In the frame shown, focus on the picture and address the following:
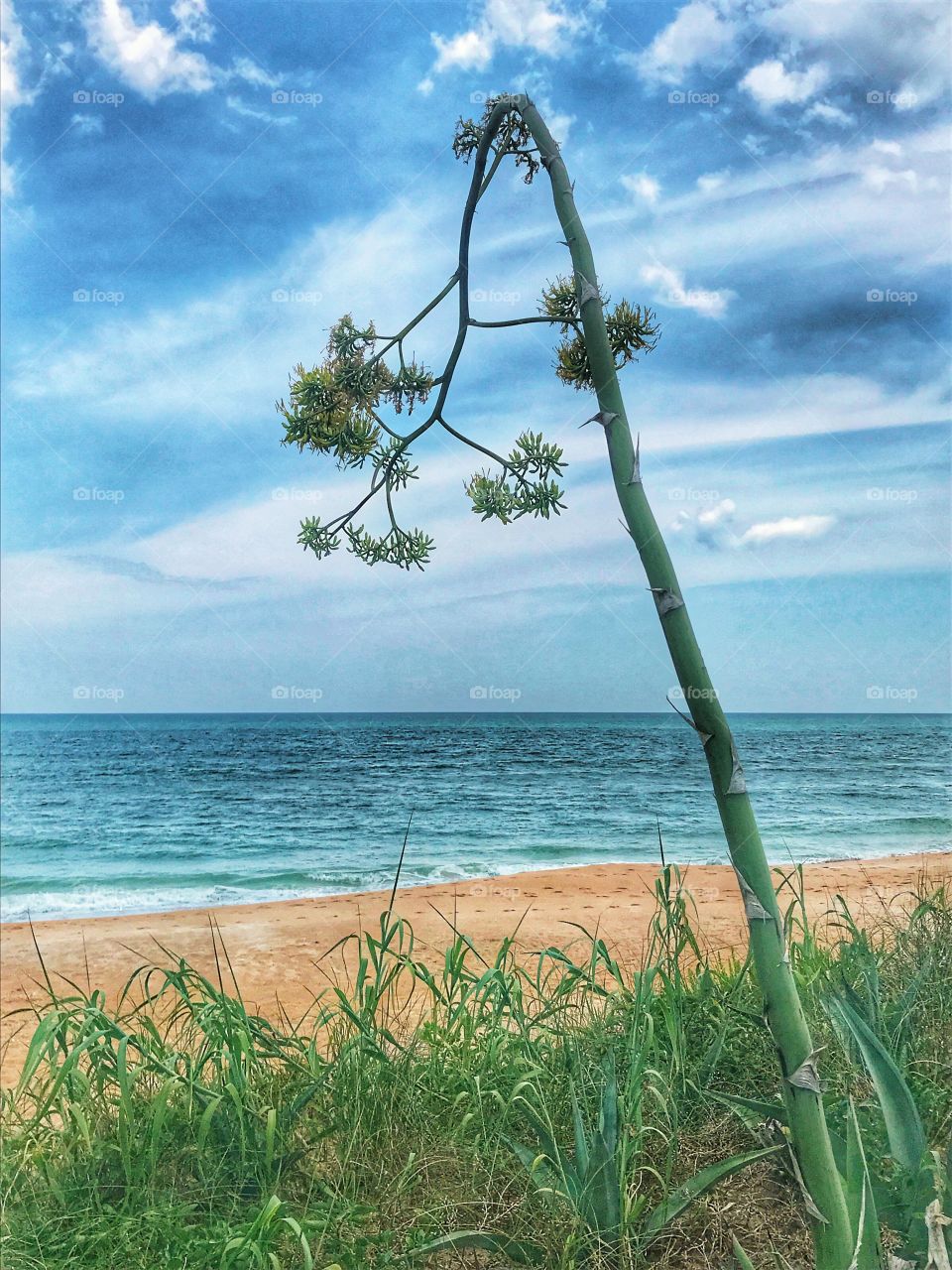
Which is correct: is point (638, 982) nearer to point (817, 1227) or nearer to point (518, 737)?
point (817, 1227)

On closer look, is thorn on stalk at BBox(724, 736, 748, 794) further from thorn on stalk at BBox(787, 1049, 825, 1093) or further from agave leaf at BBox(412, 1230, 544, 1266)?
agave leaf at BBox(412, 1230, 544, 1266)

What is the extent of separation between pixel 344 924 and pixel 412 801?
744cm

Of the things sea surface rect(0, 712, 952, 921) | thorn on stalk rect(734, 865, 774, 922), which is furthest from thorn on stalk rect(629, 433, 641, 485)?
sea surface rect(0, 712, 952, 921)

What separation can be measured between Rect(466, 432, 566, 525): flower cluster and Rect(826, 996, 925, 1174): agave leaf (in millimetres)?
1105

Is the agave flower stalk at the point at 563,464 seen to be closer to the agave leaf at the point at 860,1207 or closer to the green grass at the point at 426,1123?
the agave leaf at the point at 860,1207

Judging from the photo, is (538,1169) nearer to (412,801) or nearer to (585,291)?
(585,291)

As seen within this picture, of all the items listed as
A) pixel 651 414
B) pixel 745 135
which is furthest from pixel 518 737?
pixel 745 135

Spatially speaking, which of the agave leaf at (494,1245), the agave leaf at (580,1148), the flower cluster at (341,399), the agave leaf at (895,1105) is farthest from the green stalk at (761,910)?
the flower cluster at (341,399)

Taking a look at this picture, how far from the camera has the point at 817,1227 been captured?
56.6 inches

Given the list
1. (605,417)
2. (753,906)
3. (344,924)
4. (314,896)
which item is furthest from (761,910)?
(314,896)

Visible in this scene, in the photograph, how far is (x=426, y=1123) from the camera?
1.92 m

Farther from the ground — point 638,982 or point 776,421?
point 776,421

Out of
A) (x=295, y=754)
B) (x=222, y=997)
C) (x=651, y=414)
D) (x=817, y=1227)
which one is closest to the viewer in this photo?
(x=817, y=1227)

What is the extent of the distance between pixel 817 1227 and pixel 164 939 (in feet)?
21.5
